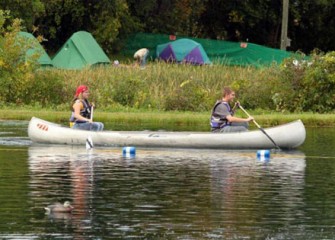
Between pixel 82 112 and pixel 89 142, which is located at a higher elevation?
pixel 82 112

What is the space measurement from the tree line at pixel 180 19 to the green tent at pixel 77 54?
2073 millimetres

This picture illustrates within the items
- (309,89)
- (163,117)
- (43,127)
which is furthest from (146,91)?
(43,127)

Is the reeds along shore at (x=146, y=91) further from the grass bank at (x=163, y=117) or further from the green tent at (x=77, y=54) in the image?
the green tent at (x=77, y=54)

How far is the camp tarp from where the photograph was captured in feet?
201

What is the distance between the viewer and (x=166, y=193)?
21844 millimetres

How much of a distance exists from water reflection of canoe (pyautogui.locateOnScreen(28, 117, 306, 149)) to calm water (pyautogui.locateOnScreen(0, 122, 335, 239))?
0.28 meters

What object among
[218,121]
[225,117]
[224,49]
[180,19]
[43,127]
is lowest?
[43,127]

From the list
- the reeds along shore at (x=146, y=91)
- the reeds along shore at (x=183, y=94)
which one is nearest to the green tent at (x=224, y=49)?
the reeds along shore at (x=146, y=91)

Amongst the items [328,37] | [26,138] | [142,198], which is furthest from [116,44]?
[142,198]

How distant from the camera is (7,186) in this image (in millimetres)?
22594

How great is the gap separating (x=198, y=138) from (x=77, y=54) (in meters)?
26.6

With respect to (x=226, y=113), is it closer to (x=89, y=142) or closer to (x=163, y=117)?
(x=89, y=142)

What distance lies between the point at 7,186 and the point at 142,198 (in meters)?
2.97

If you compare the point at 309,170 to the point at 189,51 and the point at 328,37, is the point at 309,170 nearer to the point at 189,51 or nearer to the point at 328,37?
the point at 189,51
